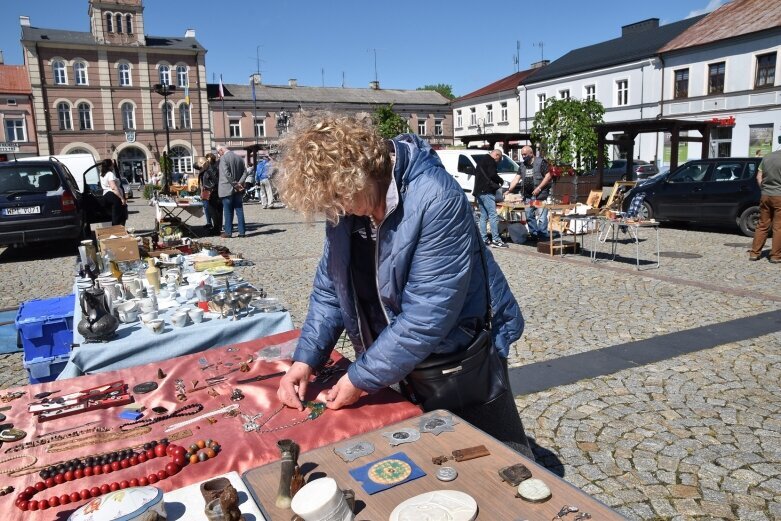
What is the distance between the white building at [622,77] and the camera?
31703mm

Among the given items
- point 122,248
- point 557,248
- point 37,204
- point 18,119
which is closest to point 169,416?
point 122,248

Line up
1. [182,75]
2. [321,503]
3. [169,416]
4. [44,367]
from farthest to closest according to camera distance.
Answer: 1. [182,75]
2. [44,367]
3. [169,416]
4. [321,503]

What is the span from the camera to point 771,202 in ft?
27.6

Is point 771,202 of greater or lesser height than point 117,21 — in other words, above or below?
below

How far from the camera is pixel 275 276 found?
8.20 m

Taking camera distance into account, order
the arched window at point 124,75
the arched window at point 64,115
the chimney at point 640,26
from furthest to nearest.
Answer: the arched window at point 124,75 → the arched window at point 64,115 → the chimney at point 640,26

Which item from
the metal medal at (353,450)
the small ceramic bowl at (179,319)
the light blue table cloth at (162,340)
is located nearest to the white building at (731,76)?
the light blue table cloth at (162,340)

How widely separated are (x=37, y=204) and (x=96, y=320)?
8.21m

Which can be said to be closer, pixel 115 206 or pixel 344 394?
pixel 344 394

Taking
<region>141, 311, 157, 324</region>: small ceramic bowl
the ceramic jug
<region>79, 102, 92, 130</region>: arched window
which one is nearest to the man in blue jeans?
<region>141, 311, 157, 324</region>: small ceramic bowl

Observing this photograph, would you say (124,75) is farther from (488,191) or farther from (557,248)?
(557,248)

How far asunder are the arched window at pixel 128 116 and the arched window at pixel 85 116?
2.43 metres

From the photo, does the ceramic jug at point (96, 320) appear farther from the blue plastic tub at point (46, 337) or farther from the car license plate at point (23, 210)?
the car license plate at point (23, 210)

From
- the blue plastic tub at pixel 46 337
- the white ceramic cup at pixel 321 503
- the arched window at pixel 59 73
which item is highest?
the arched window at pixel 59 73
